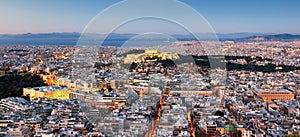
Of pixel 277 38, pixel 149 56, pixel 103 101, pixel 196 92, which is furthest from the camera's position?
pixel 277 38

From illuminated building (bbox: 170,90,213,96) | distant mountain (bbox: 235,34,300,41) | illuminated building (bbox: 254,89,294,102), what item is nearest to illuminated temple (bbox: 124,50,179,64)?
illuminated building (bbox: 254,89,294,102)

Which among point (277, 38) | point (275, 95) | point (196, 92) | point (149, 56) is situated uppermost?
point (277, 38)

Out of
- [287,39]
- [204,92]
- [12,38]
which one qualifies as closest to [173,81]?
[204,92]

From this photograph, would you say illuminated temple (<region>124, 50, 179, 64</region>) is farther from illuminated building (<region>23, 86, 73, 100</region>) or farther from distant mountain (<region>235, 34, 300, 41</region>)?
distant mountain (<region>235, 34, 300, 41</region>)

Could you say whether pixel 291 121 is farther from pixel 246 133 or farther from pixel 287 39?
pixel 287 39

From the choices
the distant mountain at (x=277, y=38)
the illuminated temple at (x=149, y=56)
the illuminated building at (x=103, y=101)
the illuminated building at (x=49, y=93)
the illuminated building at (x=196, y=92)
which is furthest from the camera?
the distant mountain at (x=277, y=38)

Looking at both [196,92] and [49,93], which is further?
[49,93]

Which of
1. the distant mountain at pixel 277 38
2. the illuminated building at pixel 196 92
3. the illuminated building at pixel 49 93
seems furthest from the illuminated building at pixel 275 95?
the distant mountain at pixel 277 38

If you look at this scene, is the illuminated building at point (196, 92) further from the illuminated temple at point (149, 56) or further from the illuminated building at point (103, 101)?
the illuminated temple at point (149, 56)

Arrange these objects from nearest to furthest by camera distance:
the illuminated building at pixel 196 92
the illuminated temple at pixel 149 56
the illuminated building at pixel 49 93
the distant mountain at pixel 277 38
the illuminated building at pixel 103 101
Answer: the illuminated building at pixel 103 101
the illuminated building at pixel 196 92
the illuminated building at pixel 49 93
the illuminated temple at pixel 149 56
the distant mountain at pixel 277 38

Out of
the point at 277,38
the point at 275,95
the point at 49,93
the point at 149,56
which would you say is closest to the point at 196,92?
the point at 275,95

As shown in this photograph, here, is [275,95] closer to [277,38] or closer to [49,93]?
[49,93]
